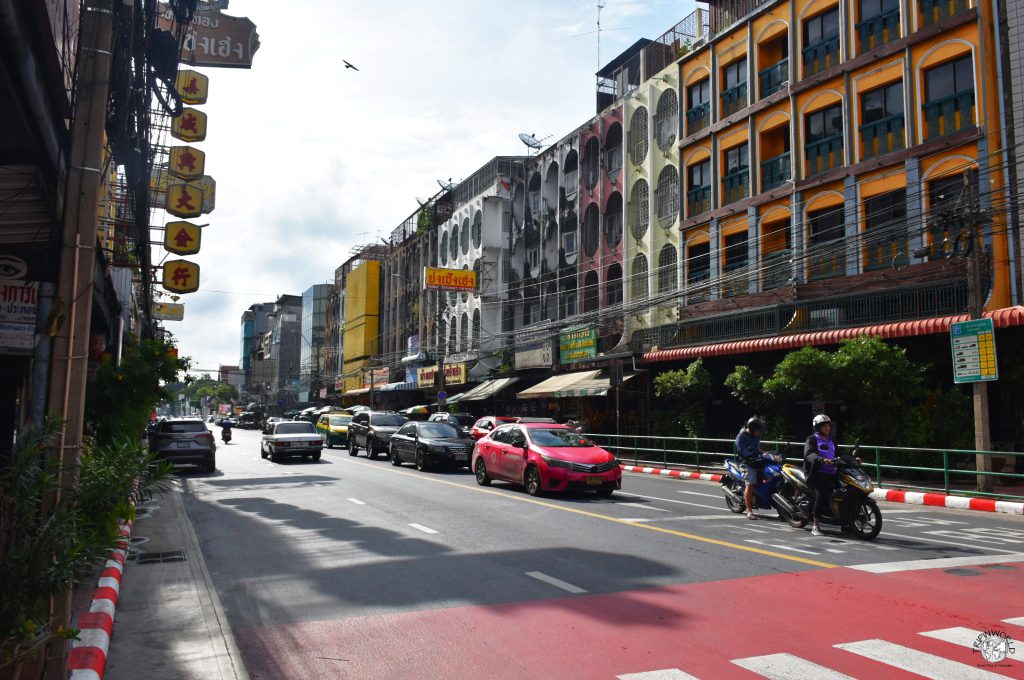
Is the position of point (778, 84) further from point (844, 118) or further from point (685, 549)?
point (685, 549)

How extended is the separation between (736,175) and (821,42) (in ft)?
17.0

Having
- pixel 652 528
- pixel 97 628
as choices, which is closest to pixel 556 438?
pixel 652 528

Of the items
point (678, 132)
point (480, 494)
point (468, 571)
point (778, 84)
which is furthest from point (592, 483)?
point (678, 132)

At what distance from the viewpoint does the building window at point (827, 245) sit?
2367cm

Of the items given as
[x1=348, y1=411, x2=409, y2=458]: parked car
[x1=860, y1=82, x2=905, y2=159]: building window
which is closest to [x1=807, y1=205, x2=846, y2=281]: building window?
[x1=860, y1=82, x2=905, y2=159]: building window

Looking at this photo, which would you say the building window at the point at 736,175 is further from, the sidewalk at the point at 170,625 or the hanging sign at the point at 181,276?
the sidewalk at the point at 170,625

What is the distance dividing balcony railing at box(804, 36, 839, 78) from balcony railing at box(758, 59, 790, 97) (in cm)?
72

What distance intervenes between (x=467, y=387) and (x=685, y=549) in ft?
126

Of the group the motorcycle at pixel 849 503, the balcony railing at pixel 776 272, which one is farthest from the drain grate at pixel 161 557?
the balcony railing at pixel 776 272

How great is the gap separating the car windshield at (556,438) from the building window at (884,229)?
11.0 meters

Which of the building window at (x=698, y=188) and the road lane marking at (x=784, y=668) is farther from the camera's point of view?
the building window at (x=698, y=188)

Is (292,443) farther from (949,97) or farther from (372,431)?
(949,97)

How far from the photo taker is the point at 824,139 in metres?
24.9

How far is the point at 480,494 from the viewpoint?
16328mm
